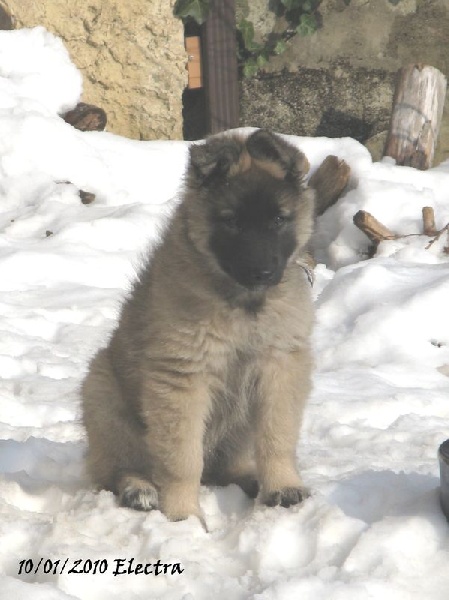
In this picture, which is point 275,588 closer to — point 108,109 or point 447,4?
point 108,109

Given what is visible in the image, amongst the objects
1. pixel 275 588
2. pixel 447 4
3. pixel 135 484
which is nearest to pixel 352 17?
pixel 447 4

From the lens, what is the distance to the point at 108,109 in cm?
904

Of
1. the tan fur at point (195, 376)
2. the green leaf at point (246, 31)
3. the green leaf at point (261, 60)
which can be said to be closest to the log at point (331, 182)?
the green leaf at point (261, 60)

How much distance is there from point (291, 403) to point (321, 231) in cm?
453

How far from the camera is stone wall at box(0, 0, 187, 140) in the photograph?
873 centimetres

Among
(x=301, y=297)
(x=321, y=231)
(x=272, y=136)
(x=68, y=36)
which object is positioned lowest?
(x=321, y=231)

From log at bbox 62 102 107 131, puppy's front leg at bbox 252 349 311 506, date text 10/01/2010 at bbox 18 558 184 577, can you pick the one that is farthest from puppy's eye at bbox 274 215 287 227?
log at bbox 62 102 107 131

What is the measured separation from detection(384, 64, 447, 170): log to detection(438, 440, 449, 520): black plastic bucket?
5.73 metres

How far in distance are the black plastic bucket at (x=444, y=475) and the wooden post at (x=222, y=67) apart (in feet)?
22.2

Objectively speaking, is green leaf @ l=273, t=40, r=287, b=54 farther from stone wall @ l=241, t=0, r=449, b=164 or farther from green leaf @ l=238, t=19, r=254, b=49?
green leaf @ l=238, t=19, r=254, b=49

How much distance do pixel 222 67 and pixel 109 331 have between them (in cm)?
546

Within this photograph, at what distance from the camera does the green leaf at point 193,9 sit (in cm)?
895

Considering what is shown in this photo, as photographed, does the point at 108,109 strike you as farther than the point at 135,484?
Yes

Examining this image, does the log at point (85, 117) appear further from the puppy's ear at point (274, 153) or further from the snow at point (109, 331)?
the puppy's ear at point (274, 153)
